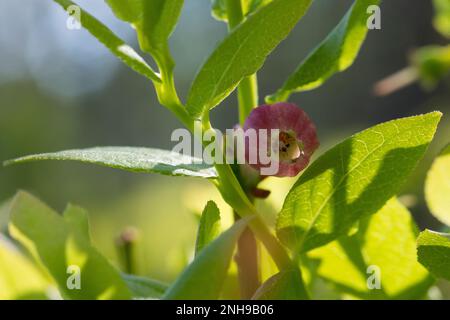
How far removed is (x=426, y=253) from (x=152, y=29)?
0.67 feet

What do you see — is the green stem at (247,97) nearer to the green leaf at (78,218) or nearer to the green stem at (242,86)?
the green stem at (242,86)

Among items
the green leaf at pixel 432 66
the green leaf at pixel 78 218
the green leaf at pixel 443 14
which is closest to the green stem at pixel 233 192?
the green leaf at pixel 78 218

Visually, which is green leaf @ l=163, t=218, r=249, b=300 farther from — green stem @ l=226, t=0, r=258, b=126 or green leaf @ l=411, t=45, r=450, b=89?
green leaf @ l=411, t=45, r=450, b=89

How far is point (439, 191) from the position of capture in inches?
18.1

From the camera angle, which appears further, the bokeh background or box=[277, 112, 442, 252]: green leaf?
the bokeh background

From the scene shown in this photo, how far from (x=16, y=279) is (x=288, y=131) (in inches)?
7.3

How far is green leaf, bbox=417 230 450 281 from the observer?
35 centimetres

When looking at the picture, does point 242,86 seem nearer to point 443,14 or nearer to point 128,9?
point 128,9

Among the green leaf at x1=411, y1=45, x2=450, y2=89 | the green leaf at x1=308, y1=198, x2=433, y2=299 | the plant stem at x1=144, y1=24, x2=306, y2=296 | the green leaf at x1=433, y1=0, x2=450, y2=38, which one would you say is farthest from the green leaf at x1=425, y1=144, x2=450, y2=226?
the green leaf at x1=411, y1=45, x2=450, y2=89

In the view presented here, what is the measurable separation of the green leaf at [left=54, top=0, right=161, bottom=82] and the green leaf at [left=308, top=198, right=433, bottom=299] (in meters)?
0.18

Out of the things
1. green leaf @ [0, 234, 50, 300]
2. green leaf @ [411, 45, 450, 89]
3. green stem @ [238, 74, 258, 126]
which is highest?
green leaf @ [411, 45, 450, 89]

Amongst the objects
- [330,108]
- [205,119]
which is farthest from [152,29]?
[330,108]

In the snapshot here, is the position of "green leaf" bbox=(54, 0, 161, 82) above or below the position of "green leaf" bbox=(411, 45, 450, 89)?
below

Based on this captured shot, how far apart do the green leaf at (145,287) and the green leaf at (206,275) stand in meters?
0.13
